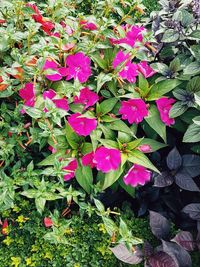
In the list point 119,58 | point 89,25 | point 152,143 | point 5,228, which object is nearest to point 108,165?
point 152,143

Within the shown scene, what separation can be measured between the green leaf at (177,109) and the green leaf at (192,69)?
0.14 metres

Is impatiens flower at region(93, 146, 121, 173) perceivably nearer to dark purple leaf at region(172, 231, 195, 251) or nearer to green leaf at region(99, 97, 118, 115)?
green leaf at region(99, 97, 118, 115)

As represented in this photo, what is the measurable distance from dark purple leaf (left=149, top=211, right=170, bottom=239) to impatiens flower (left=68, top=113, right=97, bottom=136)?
0.47 meters

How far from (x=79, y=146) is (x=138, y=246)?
20.5 inches

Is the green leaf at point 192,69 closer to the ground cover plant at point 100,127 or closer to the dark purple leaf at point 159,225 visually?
the ground cover plant at point 100,127

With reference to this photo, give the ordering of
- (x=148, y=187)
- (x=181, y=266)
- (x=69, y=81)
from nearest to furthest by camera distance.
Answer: (x=181, y=266)
(x=69, y=81)
(x=148, y=187)

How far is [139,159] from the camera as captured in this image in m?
1.87

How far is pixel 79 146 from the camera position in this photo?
6.37 ft

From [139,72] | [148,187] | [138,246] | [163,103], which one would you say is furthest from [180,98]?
[138,246]

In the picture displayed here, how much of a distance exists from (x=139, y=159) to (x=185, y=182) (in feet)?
0.92

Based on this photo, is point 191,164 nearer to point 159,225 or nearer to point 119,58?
point 159,225

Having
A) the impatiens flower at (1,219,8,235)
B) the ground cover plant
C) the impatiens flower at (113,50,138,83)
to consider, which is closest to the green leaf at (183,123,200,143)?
the ground cover plant

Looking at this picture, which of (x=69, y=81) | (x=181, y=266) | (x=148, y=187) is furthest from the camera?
(x=148, y=187)

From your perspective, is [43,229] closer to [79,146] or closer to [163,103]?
[79,146]
